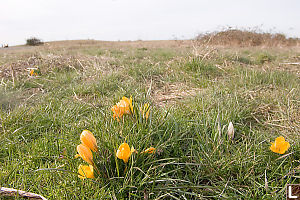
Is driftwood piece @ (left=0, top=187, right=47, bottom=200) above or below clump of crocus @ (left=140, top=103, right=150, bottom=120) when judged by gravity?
below

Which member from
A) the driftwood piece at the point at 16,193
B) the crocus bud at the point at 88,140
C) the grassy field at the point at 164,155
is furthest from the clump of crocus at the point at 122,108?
the driftwood piece at the point at 16,193

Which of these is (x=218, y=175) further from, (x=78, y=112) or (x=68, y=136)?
(x=78, y=112)

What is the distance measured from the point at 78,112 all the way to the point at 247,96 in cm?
200

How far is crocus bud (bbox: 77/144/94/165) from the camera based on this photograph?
105cm

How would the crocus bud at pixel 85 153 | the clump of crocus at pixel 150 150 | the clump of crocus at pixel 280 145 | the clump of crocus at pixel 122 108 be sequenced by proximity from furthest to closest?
the clump of crocus at pixel 122 108 → the clump of crocus at pixel 280 145 → the clump of crocus at pixel 150 150 → the crocus bud at pixel 85 153

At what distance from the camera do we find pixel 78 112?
2.38 m

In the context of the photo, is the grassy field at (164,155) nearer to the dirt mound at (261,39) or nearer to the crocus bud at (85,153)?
the crocus bud at (85,153)

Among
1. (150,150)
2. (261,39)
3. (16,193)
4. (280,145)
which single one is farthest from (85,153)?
(261,39)

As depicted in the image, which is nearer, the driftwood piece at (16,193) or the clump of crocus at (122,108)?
the driftwood piece at (16,193)

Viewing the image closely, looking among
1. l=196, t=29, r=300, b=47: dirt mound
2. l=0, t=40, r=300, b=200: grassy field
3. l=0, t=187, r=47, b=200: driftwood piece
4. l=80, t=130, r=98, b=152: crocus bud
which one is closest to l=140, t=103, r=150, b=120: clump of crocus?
l=0, t=40, r=300, b=200: grassy field

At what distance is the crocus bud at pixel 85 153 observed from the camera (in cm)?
105

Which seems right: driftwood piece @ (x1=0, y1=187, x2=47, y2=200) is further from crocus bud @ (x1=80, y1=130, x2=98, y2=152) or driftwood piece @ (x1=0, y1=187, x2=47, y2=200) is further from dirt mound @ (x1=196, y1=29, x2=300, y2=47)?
dirt mound @ (x1=196, y1=29, x2=300, y2=47)

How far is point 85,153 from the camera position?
106cm

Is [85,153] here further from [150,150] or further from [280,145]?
[280,145]
